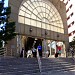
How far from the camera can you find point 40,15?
29.6 m

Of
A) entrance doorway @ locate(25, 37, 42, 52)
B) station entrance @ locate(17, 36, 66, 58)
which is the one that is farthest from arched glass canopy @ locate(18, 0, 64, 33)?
entrance doorway @ locate(25, 37, 42, 52)

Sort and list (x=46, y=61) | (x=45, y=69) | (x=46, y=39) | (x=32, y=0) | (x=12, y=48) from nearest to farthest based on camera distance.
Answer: (x=45, y=69) < (x=46, y=61) < (x=12, y=48) < (x=32, y=0) < (x=46, y=39)

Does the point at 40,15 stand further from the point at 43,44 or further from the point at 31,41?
the point at 43,44

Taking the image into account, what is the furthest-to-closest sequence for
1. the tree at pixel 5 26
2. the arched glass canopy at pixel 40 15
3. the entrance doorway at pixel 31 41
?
the entrance doorway at pixel 31 41 → the arched glass canopy at pixel 40 15 → the tree at pixel 5 26

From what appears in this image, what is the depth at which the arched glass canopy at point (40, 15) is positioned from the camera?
27359 millimetres

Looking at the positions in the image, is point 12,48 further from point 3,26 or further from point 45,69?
point 45,69

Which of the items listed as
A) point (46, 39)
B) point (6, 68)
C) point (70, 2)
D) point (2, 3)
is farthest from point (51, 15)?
point (70, 2)

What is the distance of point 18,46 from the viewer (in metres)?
25.7

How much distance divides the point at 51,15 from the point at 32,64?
55.1 feet

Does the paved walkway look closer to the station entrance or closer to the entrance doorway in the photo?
the station entrance

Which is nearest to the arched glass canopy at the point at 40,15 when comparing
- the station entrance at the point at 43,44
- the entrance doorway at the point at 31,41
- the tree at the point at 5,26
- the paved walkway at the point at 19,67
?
the station entrance at the point at 43,44

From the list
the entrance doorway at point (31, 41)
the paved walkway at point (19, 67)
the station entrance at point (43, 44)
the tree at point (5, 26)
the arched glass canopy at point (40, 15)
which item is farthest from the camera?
the entrance doorway at point (31, 41)

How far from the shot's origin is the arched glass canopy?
27359 millimetres

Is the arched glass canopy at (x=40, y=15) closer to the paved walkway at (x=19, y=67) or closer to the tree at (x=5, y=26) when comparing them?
the tree at (x=5, y=26)
